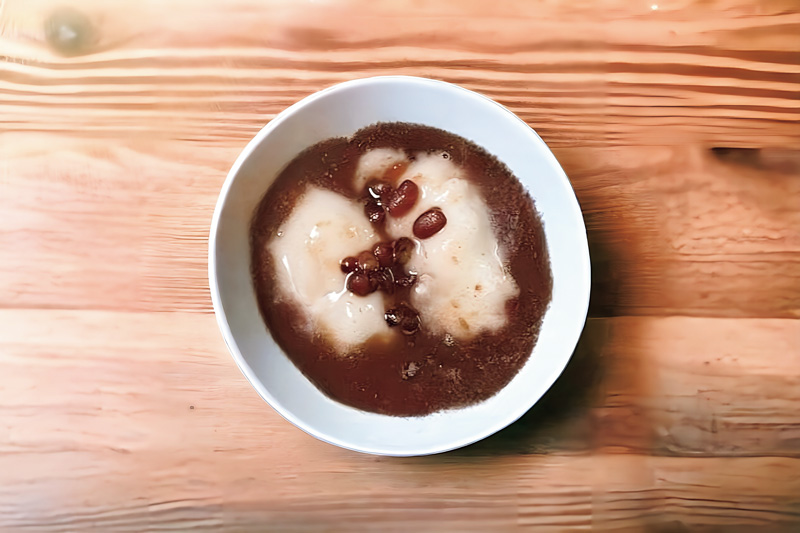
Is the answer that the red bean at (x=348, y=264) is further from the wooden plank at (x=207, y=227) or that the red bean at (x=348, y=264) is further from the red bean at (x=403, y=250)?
the wooden plank at (x=207, y=227)

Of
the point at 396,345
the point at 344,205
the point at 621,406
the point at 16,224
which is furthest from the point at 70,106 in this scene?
the point at 621,406

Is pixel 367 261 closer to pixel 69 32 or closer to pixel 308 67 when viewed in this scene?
pixel 308 67

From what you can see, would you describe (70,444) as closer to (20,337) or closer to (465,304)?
(20,337)

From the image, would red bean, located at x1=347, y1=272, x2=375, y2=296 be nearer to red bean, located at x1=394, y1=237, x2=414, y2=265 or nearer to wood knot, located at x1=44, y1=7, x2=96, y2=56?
red bean, located at x1=394, y1=237, x2=414, y2=265

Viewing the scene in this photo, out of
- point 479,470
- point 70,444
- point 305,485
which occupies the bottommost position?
point 70,444

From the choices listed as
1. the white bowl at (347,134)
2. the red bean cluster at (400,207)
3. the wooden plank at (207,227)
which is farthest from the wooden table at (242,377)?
the red bean cluster at (400,207)
